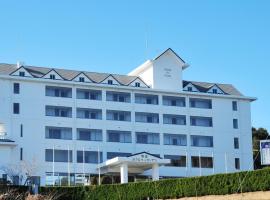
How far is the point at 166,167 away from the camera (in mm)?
76562

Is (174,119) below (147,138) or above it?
above

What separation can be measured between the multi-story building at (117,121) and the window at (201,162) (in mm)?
123

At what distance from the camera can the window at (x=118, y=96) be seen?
7656 cm

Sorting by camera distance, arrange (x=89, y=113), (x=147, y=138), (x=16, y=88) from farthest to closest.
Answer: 1. (x=147, y=138)
2. (x=89, y=113)
3. (x=16, y=88)

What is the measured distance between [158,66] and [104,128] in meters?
10.5

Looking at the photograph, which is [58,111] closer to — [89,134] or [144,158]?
[89,134]

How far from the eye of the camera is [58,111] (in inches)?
2901

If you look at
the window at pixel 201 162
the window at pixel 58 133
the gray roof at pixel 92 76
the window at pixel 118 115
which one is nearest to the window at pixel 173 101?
the gray roof at pixel 92 76

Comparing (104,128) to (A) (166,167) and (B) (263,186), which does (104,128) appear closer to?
(A) (166,167)

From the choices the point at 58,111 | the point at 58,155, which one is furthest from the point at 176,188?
the point at 58,111

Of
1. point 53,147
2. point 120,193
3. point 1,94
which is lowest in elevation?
point 120,193

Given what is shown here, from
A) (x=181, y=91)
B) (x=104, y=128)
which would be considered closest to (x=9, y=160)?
(x=104, y=128)

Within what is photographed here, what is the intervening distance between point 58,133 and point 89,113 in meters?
4.55

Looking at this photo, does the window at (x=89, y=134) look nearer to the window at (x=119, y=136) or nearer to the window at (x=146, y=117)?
the window at (x=119, y=136)
